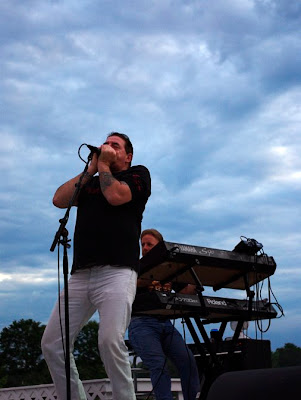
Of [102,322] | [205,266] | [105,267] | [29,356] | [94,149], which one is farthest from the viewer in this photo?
[29,356]

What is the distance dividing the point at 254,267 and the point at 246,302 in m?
0.34

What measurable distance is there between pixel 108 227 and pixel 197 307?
1.55 meters

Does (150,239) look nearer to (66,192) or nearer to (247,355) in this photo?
(247,355)

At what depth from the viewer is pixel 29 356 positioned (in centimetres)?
2878

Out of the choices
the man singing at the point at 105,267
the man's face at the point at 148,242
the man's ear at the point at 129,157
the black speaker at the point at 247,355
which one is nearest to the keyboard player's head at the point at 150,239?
the man's face at the point at 148,242

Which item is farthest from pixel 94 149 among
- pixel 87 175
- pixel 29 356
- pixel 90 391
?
pixel 29 356

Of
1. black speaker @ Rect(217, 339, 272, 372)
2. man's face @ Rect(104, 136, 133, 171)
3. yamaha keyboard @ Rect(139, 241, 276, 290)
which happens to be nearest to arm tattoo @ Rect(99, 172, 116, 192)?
man's face @ Rect(104, 136, 133, 171)

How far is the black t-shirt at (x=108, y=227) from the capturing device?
3584 mm

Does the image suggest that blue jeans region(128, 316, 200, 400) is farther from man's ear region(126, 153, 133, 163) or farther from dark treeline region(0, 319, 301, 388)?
dark treeline region(0, 319, 301, 388)

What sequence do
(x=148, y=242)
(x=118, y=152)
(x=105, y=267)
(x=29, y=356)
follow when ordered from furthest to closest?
1. (x=29, y=356)
2. (x=148, y=242)
3. (x=118, y=152)
4. (x=105, y=267)

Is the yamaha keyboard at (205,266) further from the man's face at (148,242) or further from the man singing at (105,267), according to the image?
the man singing at (105,267)

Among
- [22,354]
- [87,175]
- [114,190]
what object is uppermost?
[22,354]

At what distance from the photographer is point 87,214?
3.73 meters

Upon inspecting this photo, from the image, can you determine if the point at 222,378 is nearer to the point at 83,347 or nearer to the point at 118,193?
the point at 118,193
